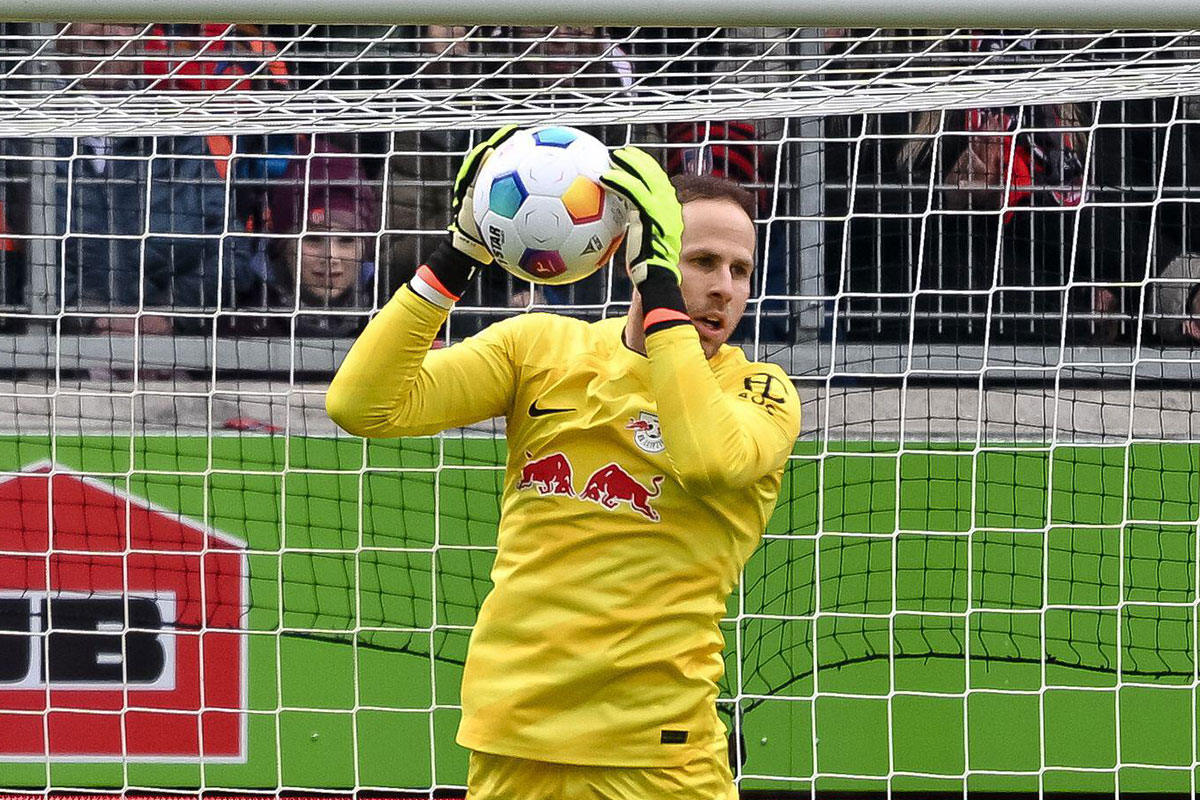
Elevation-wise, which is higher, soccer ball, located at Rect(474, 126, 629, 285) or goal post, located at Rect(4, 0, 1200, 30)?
goal post, located at Rect(4, 0, 1200, 30)

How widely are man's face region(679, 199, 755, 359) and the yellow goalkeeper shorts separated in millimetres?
694

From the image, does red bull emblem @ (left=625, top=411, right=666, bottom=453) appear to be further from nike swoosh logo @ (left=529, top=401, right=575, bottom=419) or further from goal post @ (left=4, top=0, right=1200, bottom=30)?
goal post @ (left=4, top=0, right=1200, bottom=30)

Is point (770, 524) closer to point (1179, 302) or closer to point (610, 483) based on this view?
point (1179, 302)

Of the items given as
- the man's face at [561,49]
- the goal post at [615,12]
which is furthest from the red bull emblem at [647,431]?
the man's face at [561,49]

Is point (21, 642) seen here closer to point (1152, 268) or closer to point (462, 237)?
point (462, 237)

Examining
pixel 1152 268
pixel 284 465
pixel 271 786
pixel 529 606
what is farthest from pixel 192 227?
pixel 1152 268

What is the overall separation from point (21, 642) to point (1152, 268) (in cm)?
341

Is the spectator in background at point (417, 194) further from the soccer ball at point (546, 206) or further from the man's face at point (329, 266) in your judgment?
the soccer ball at point (546, 206)

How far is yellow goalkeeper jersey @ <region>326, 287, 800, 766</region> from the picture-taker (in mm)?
2018

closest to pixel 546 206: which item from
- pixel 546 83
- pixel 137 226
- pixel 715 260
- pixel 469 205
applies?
pixel 469 205

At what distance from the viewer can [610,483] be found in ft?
6.88

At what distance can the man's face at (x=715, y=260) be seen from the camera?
215cm

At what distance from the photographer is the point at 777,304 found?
4117 mm

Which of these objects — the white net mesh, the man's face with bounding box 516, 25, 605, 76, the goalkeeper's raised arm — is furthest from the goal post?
the man's face with bounding box 516, 25, 605, 76
